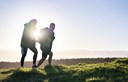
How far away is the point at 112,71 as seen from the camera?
1894cm

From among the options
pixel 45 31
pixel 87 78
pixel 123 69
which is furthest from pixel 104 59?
pixel 87 78

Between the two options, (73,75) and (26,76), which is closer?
(73,75)

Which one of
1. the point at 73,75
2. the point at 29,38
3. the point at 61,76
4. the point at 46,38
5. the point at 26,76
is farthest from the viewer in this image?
the point at 46,38

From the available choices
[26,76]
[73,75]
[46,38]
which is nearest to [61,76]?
[73,75]

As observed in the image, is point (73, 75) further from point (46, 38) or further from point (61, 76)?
point (46, 38)

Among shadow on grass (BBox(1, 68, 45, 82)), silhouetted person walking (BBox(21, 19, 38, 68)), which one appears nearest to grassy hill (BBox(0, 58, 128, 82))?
shadow on grass (BBox(1, 68, 45, 82))

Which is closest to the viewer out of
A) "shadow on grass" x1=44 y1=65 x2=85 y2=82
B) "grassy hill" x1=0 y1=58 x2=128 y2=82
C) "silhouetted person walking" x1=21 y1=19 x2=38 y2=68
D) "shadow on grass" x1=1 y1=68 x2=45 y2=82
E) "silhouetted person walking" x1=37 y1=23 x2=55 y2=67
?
"grassy hill" x1=0 y1=58 x2=128 y2=82

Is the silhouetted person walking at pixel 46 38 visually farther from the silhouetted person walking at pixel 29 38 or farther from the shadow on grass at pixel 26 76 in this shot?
the shadow on grass at pixel 26 76

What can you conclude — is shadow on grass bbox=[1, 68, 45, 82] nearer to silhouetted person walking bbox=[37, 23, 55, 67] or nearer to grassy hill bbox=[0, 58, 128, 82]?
grassy hill bbox=[0, 58, 128, 82]

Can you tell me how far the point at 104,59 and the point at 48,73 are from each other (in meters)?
15.9

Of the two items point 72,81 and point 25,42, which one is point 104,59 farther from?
point 72,81

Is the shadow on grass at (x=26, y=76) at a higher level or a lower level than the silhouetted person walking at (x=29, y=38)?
lower

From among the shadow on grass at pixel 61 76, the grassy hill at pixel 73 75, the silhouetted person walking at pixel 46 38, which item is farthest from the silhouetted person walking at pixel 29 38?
the grassy hill at pixel 73 75

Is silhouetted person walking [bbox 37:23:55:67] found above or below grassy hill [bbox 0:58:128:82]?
above
